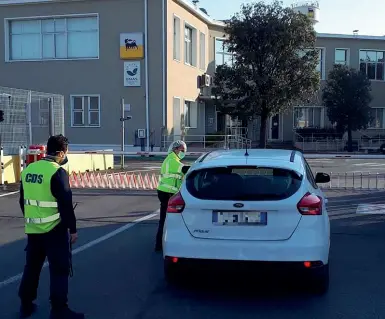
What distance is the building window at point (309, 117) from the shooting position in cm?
4225

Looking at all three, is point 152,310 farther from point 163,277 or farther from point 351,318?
point 351,318

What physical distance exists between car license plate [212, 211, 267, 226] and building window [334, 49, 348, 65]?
3948cm

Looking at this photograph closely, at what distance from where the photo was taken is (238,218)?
5.64m

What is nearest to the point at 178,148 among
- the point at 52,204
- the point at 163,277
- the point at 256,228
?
the point at 163,277

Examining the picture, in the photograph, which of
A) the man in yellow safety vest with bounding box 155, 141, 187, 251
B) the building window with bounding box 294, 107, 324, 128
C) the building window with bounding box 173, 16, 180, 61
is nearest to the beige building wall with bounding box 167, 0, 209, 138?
the building window with bounding box 173, 16, 180, 61

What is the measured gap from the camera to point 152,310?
18.0ft

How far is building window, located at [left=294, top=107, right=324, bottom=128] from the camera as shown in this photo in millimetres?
A: 42250

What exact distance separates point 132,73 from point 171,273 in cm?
2506

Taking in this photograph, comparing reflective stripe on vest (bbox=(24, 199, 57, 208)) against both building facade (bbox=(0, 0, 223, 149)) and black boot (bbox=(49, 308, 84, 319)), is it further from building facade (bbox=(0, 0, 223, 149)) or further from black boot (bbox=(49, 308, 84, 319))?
building facade (bbox=(0, 0, 223, 149))

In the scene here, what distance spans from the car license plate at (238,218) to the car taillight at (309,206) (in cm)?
38

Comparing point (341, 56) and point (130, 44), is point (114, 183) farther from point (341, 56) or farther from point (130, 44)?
point (341, 56)

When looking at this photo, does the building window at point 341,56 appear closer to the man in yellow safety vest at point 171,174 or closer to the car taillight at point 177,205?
the man in yellow safety vest at point 171,174

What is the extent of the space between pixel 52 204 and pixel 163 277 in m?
2.16

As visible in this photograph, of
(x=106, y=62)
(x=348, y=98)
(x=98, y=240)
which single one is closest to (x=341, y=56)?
(x=348, y=98)
